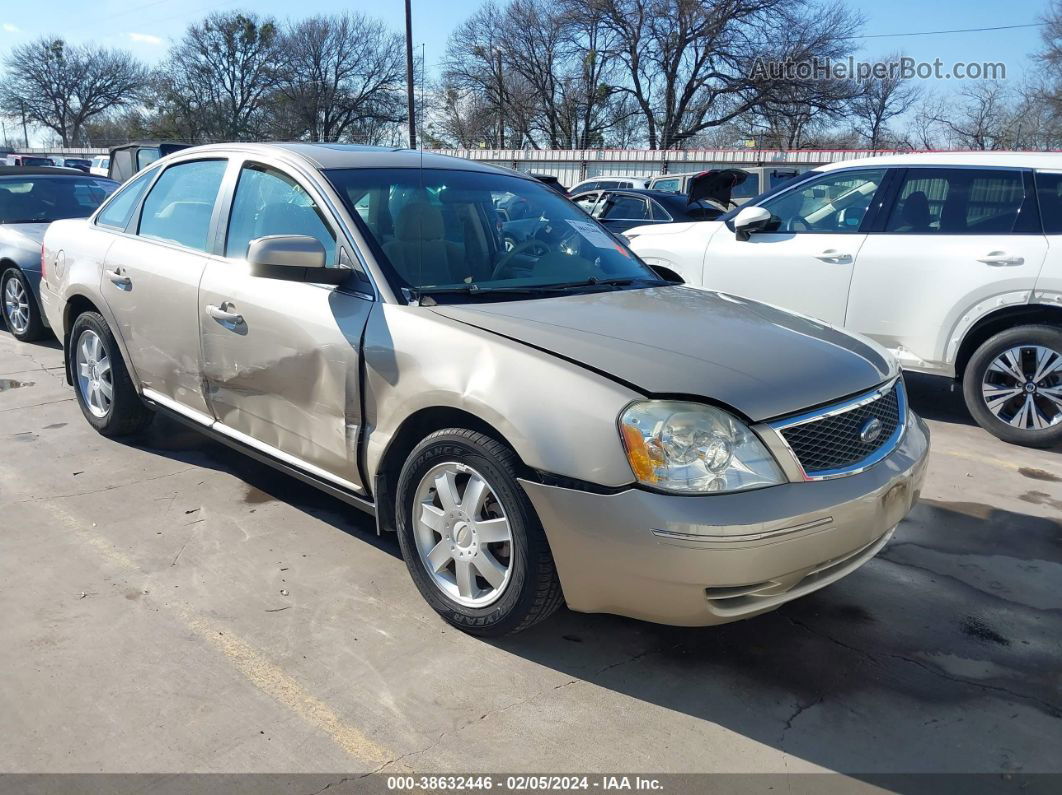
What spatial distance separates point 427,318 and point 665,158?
2884 centimetres

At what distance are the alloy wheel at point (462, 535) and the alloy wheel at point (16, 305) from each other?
625 cm

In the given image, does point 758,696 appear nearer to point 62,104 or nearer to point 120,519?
point 120,519

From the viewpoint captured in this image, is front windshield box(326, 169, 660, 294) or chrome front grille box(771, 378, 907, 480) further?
front windshield box(326, 169, 660, 294)

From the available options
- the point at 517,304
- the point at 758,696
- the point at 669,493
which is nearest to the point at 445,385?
the point at 517,304

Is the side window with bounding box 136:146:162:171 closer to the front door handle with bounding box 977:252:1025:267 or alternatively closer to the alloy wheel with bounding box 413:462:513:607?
the front door handle with bounding box 977:252:1025:267

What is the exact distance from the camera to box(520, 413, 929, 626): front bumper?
2449mm

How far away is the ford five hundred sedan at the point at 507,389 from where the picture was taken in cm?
252

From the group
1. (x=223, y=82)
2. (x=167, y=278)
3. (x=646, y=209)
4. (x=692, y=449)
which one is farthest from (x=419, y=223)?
(x=223, y=82)

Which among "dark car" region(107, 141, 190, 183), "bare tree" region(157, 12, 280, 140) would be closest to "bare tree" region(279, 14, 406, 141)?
"bare tree" region(157, 12, 280, 140)

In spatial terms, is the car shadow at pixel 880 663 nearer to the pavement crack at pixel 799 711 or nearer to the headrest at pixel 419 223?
the pavement crack at pixel 799 711

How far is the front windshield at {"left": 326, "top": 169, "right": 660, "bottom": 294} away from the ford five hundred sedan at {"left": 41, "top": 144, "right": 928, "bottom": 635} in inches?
0.5

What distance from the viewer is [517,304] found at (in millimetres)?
3193

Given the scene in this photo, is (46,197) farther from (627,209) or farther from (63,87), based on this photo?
(63,87)

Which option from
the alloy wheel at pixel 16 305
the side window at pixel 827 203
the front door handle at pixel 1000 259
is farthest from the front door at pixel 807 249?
the alloy wheel at pixel 16 305
